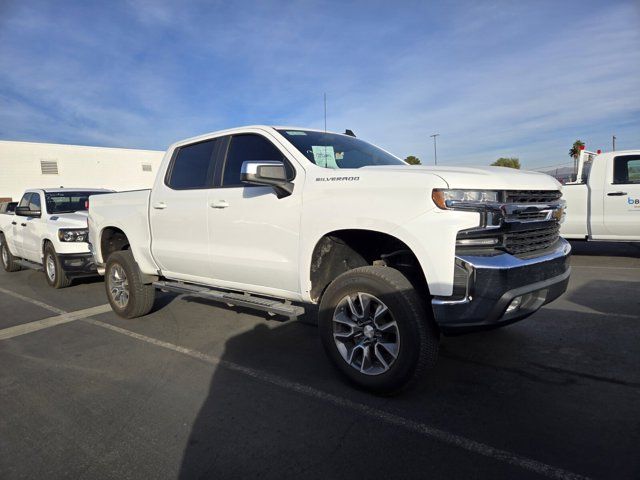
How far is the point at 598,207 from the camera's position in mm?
8469

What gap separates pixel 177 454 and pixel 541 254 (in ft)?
9.19

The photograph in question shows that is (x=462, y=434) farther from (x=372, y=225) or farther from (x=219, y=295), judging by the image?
(x=219, y=295)

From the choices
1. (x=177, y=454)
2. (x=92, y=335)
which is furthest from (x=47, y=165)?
(x=177, y=454)

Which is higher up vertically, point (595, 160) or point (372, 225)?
point (595, 160)

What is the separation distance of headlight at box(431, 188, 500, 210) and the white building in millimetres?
39069

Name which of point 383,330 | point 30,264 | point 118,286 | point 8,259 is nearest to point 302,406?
point 383,330

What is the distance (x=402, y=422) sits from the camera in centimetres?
296

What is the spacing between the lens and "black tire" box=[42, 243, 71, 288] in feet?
25.2

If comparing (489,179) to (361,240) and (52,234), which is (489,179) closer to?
(361,240)

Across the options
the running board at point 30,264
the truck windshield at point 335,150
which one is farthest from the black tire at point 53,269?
the truck windshield at point 335,150

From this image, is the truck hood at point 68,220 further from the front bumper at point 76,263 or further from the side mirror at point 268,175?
the side mirror at point 268,175

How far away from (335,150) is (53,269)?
6258mm

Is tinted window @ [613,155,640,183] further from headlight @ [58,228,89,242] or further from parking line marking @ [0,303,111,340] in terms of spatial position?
headlight @ [58,228,89,242]

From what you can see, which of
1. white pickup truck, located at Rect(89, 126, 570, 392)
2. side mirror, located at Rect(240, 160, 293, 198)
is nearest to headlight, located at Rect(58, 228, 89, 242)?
white pickup truck, located at Rect(89, 126, 570, 392)
